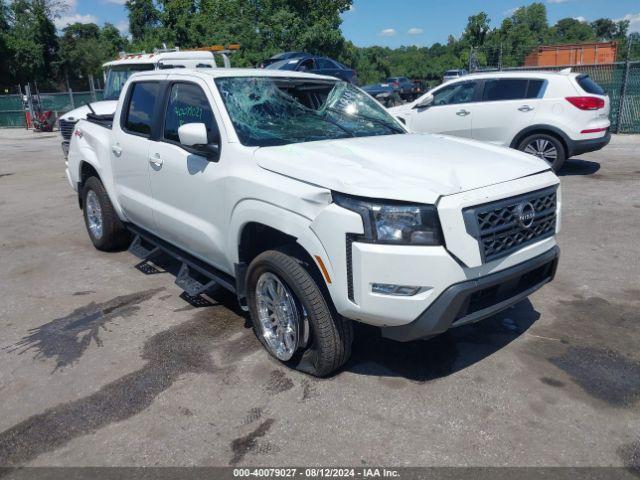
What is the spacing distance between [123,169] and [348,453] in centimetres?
348

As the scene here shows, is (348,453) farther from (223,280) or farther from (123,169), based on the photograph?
(123,169)

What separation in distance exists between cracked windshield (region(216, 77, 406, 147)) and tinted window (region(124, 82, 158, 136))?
950 millimetres

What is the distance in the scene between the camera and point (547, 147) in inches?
372

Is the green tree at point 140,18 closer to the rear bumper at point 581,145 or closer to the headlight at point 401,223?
the rear bumper at point 581,145

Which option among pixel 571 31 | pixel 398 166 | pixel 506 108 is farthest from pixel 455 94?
pixel 571 31

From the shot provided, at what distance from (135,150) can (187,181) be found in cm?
102

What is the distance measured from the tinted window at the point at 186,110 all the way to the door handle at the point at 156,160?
0.17 meters

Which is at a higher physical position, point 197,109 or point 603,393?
point 197,109

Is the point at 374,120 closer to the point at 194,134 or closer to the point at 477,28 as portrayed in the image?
the point at 194,134

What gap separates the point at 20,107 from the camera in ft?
91.4

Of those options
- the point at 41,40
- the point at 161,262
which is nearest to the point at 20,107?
the point at 41,40

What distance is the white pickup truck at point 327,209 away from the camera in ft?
9.36

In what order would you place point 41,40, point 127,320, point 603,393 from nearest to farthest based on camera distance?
point 603,393
point 127,320
point 41,40

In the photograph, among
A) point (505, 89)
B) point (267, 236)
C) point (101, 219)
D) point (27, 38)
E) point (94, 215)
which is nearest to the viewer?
point (267, 236)
